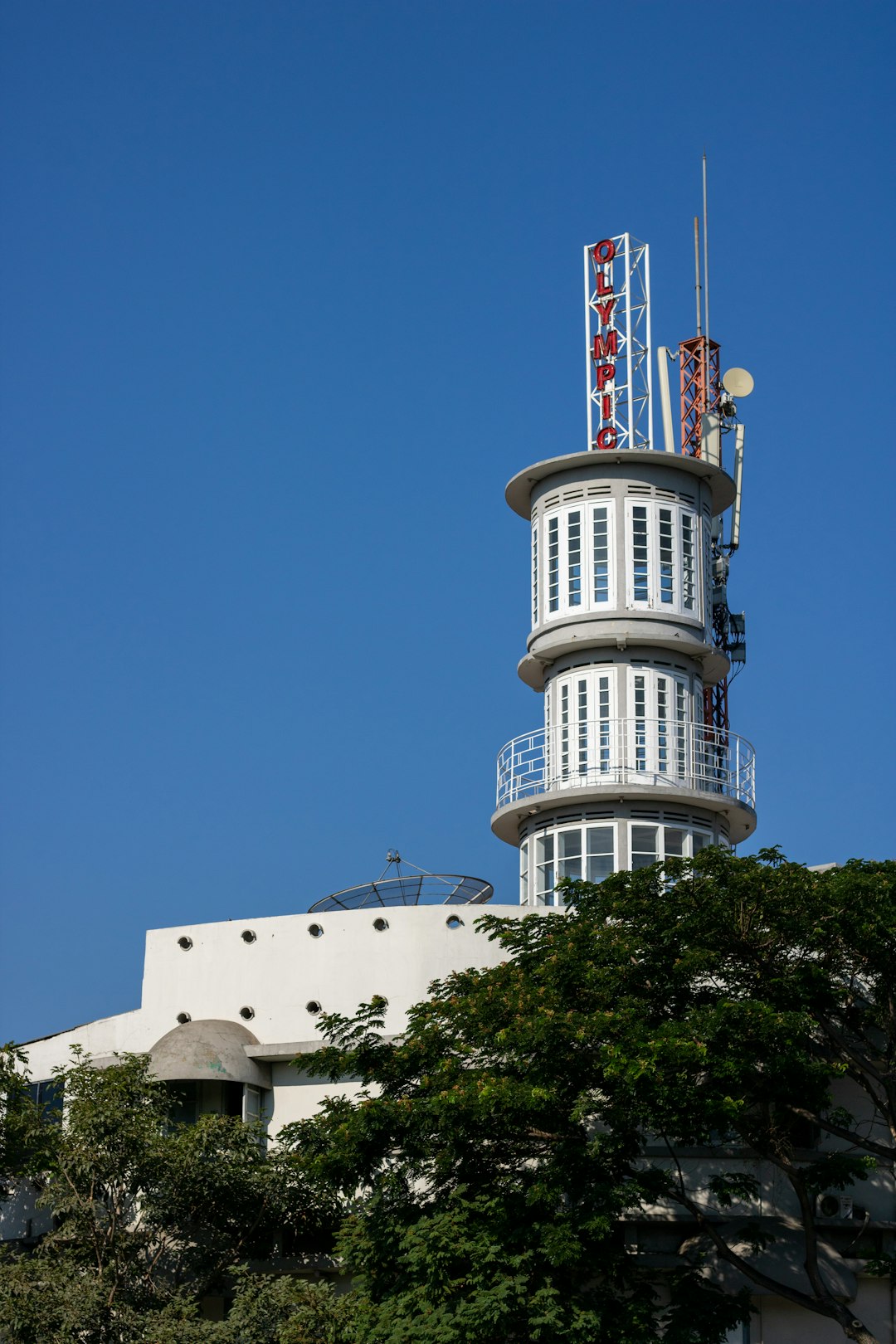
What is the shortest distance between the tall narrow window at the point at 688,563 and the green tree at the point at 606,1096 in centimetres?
1301

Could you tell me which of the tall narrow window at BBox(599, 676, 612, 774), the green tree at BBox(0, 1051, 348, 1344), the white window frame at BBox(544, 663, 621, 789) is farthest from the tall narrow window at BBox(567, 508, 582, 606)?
the green tree at BBox(0, 1051, 348, 1344)

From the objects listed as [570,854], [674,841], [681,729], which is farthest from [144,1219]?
[681,729]

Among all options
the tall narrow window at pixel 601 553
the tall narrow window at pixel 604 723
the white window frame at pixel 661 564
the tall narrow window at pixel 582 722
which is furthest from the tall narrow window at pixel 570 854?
the tall narrow window at pixel 601 553

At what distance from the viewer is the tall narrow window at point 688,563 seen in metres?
44.5

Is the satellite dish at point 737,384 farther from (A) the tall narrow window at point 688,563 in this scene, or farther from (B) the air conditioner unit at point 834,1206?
(B) the air conditioner unit at point 834,1206

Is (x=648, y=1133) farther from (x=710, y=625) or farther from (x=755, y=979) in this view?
(x=710, y=625)

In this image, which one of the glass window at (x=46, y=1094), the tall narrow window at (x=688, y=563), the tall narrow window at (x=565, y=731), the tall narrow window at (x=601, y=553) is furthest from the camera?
the tall narrow window at (x=688, y=563)

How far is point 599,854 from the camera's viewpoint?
4256 centimetres

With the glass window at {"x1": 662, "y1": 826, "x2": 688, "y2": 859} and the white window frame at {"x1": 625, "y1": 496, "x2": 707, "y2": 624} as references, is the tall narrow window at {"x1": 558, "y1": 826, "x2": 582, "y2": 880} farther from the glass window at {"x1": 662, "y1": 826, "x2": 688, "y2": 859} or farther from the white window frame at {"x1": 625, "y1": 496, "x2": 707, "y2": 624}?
the white window frame at {"x1": 625, "y1": 496, "x2": 707, "y2": 624}

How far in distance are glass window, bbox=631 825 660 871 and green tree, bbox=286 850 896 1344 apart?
9.22 metres

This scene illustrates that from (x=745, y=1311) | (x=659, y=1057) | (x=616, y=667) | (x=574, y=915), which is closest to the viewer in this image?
(x=659, y=1057)

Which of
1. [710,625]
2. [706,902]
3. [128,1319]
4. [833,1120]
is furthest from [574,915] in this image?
[710,625]

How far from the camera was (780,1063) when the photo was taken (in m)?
28.8

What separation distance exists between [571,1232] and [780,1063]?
4.02 m
